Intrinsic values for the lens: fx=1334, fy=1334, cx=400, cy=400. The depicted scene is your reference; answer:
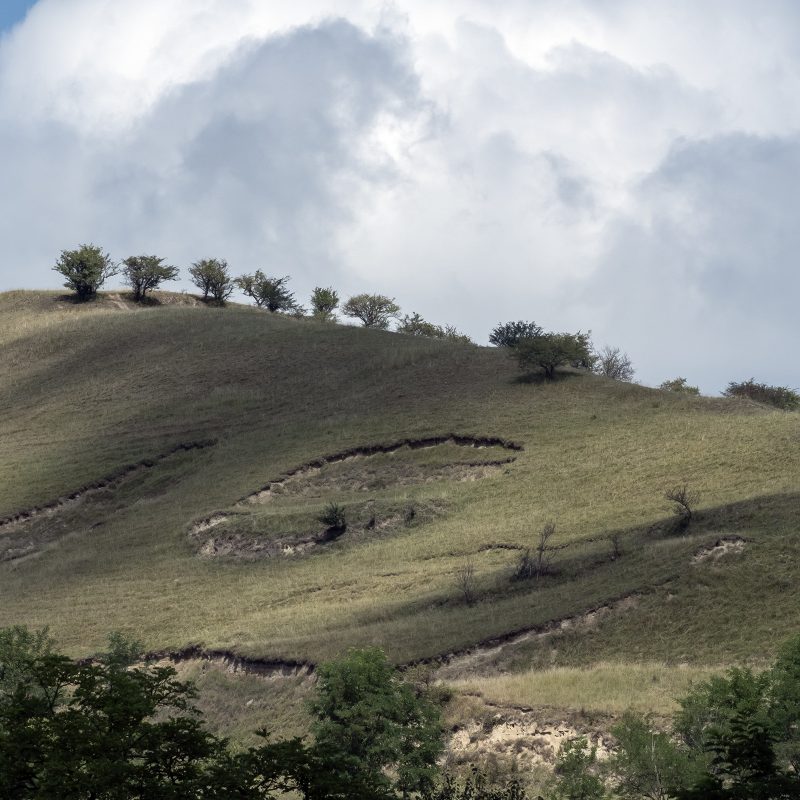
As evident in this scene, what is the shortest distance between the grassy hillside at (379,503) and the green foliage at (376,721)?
5756mm

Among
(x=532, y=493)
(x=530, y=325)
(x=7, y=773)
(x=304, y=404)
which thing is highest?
(x=530, y=325)

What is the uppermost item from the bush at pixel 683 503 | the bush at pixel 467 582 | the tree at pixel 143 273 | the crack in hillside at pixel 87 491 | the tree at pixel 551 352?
the tree at pixel 143 273

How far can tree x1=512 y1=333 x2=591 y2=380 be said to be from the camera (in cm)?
8494

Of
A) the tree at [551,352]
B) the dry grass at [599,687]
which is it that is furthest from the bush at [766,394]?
the dry grass at [599,687]

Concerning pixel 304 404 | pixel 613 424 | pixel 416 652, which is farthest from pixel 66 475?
pixel 416 652

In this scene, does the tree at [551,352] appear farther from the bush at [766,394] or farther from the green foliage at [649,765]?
the green foliage at [649,765]

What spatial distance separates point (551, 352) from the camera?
8488 cm

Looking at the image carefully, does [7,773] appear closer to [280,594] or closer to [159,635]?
[159,635]

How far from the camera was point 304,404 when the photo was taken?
284 ft

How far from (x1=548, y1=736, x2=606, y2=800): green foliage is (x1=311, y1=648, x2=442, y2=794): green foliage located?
300cm

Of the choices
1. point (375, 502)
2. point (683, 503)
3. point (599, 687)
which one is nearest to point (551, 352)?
point (375, 502)

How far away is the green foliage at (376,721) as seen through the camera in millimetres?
29859

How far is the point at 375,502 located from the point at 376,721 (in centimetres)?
3532

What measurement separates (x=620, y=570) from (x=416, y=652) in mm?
8336
